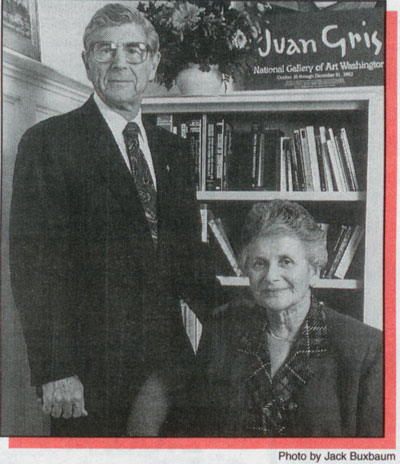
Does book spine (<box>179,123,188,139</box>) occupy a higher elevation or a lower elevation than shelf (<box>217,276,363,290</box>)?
higher

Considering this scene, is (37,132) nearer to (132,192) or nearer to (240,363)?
(132,192)

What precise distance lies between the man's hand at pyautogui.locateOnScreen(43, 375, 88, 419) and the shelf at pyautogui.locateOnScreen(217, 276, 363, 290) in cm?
32

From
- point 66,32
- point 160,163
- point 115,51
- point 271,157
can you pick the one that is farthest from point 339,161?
point 66,32

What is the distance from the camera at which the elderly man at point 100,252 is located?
930 mm

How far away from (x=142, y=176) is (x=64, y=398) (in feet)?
1.36

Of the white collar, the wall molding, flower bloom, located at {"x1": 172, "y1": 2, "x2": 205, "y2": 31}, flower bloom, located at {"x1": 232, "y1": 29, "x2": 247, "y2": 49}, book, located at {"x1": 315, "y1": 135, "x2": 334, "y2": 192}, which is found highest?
flower bloom, located at {"x1": 172, "y1": 2, "x2": 205, "y2": 31}

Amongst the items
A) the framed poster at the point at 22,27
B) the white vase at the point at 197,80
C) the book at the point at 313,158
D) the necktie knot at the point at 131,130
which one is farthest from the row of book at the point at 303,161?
the framed poster at the point at 22,27

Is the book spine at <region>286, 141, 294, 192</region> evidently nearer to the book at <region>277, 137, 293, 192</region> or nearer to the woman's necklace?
the book at <region>277, 137, 293, 192</region>

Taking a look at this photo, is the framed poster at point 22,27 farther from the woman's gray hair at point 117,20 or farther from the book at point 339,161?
the book at point 339,161

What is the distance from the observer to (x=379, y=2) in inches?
38.9

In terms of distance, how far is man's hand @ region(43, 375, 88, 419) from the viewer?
3.02 feet

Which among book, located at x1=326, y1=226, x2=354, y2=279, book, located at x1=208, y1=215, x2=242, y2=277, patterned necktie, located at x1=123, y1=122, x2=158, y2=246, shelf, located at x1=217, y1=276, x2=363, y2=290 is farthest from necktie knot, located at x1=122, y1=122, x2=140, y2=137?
book, located at x1=326, y1=226, x2=354, y2=279
